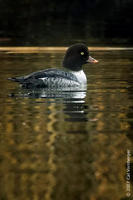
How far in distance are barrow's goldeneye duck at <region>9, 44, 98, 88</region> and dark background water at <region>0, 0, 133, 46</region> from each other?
1114 cm

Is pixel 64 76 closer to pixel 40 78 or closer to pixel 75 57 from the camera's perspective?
pixel 40 78

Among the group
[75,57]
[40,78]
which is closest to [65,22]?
[75,57]

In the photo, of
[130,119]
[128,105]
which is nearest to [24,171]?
[130,119]

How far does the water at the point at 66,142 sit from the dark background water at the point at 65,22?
14084 mm

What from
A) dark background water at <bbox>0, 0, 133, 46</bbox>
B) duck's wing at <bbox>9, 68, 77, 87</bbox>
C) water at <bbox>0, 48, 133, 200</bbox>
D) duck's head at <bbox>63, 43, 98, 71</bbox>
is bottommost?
water at <bbox>0, 48, 133, 200</bbox>

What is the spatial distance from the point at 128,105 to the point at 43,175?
5429mm

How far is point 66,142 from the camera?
9.79 metres

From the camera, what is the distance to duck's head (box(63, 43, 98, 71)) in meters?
17.1

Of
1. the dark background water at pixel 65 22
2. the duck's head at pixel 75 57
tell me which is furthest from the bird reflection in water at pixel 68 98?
the dark background water at pixel 65 22

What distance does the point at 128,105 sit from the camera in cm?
1330

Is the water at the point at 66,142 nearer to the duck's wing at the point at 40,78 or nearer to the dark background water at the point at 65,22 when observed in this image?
the duck's wing at the point at 40,78

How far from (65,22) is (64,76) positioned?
26.7 meters

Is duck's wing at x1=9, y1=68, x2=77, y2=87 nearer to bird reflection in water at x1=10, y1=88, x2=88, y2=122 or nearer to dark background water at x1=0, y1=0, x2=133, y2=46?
bird reflection in water at x1=10, y1=88, x2=88, y2=122

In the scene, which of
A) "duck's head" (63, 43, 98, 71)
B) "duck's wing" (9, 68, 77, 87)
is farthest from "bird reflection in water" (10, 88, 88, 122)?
"duck's head" (63, 43, 98, 71)
